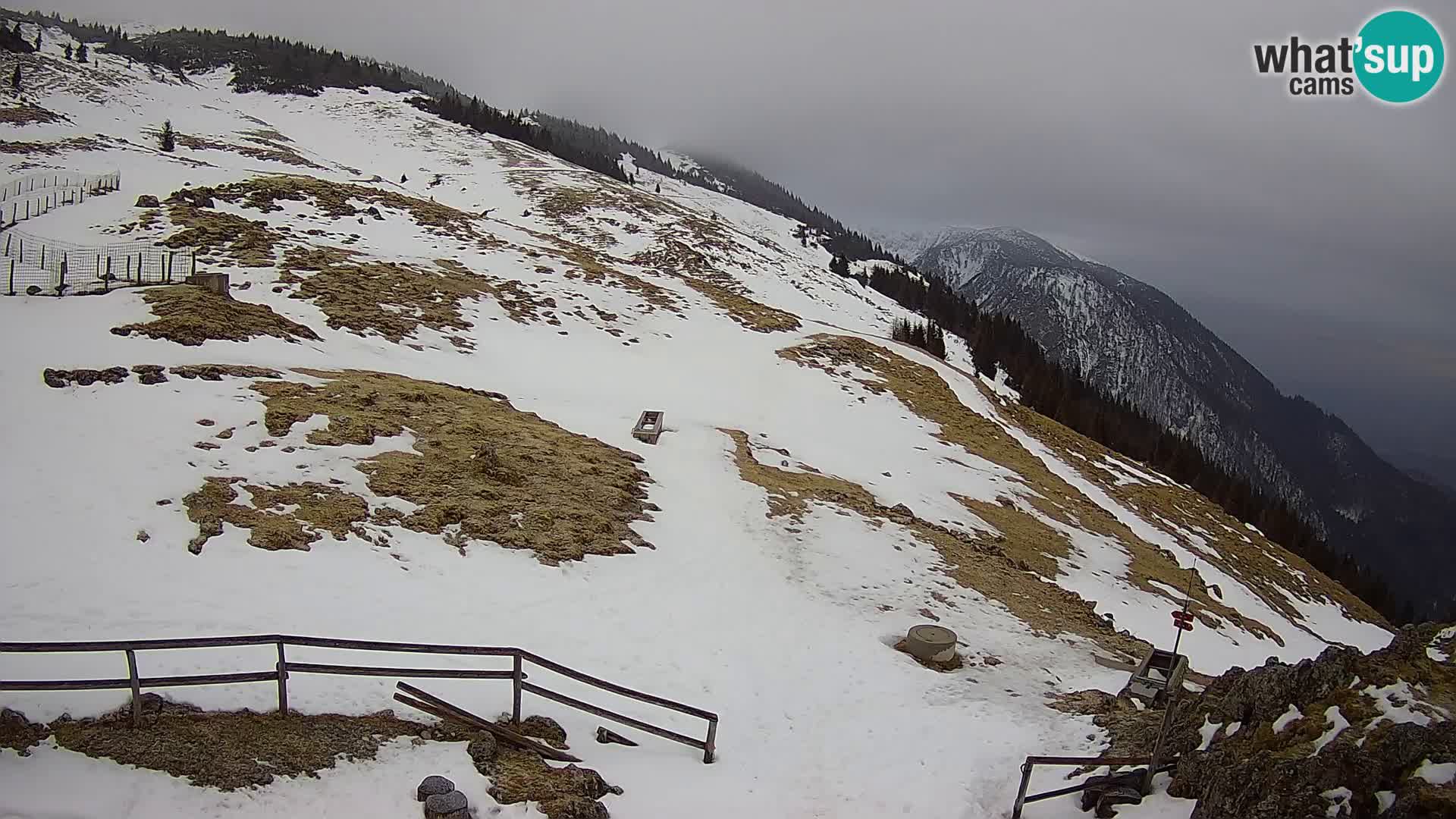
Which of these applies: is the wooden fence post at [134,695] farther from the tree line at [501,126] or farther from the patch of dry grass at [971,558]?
the tree line at [501,126]

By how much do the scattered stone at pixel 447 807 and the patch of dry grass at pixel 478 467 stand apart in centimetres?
677

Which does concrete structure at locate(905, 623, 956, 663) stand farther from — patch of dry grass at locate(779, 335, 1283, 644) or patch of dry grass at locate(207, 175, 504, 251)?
patch of dry grass at locate(207, 175, 504, 251)

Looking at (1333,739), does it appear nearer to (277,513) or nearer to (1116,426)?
(277,513)

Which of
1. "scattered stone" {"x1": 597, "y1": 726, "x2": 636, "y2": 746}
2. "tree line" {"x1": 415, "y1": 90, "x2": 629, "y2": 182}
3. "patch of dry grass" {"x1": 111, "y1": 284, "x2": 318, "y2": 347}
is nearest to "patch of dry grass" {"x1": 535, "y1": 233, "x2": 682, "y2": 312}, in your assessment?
"patch of dry grass" {"x1": 111, "y1": 284, "x2": 318, "y2": 347}

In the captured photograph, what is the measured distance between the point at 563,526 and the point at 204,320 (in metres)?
12.4

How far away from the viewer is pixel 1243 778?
20.5ft

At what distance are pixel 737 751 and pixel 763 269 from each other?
64015mm

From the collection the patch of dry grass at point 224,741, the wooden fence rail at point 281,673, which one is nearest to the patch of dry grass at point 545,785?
the wooden fence rail at point 281,673

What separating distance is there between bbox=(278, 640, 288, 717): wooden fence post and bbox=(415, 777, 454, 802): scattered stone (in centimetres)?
197

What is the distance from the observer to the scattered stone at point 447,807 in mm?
6539

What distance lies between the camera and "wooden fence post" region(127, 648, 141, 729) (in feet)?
21.6

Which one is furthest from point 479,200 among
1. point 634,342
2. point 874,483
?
point 874,483

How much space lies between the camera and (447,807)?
6566mm

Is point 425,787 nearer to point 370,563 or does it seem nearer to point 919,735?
point 370,563
